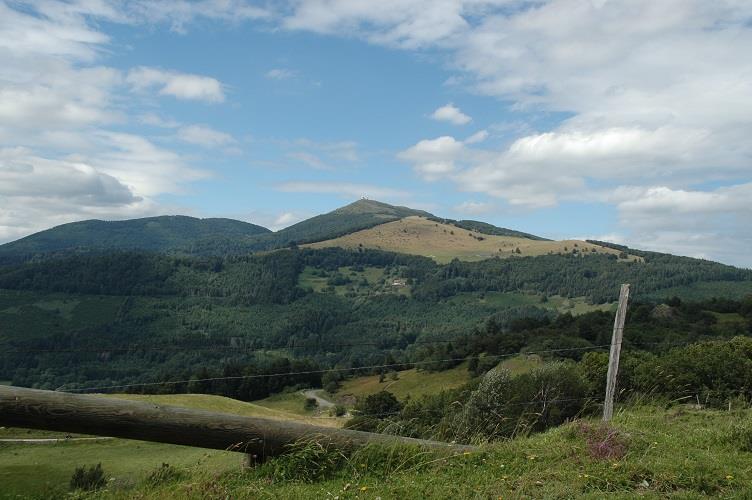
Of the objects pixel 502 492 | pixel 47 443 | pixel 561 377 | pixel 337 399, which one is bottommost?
pixel 337 399

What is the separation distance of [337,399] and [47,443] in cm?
6711

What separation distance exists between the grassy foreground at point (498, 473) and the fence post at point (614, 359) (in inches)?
79.6

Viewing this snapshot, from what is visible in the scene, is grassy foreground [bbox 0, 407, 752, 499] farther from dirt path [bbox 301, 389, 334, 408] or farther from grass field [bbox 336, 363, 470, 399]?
dirt path [bbox 301, 389, 334, 408]

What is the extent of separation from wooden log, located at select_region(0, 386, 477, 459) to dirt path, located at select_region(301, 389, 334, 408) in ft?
284

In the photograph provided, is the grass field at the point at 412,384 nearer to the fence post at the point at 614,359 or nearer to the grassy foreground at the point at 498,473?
the fence post at the point at 614,359

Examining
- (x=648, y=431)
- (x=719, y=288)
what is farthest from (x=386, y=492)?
(x=719, y=288)

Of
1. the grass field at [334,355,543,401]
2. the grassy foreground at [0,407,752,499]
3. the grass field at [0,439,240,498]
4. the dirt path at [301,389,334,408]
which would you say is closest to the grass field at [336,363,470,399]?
the grass field at [334,355,543,401]

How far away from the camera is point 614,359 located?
1107 cm

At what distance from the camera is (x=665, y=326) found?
246 ft

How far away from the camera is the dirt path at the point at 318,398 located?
308 feet

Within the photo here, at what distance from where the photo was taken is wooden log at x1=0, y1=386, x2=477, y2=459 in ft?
18.5

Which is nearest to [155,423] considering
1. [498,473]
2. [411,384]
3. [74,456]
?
[498,473]

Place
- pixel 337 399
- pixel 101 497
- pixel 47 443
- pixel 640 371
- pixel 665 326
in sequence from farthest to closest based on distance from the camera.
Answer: pixel 337 399
pixel 665 326
pixel 47 443
pixel 640 371
pixel 101 497

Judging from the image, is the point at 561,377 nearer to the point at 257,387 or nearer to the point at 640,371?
the point at 640,371
